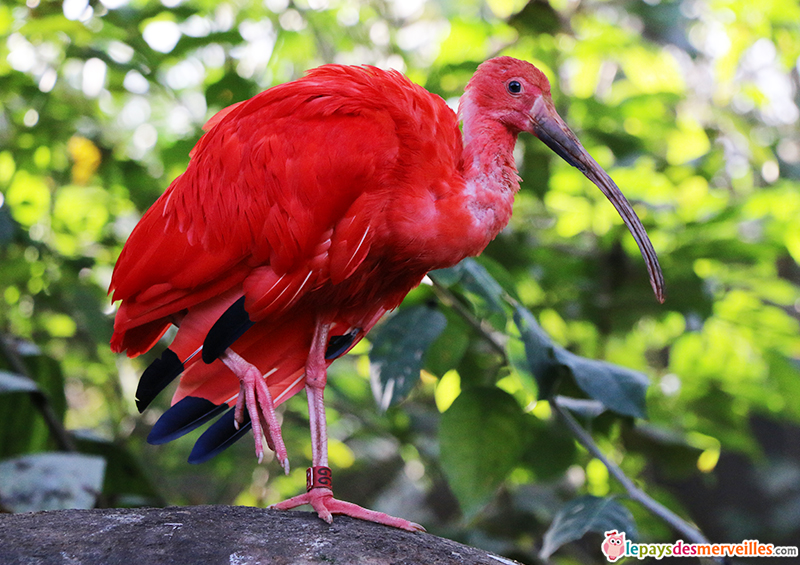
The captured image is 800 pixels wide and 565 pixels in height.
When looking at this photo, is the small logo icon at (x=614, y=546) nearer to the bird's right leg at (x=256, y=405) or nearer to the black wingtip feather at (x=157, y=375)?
the bird's right leg at (x=256, y=405)

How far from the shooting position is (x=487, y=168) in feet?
5.99

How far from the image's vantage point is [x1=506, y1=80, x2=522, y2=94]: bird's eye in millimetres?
1911

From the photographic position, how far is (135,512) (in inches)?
67.6

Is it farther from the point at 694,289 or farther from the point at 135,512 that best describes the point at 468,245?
the point at 694,289

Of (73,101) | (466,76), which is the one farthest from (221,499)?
(466,76)

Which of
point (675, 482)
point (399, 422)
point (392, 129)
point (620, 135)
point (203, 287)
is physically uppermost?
point (392, 129)

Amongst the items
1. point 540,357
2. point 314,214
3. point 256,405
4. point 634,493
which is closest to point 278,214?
point 314,214

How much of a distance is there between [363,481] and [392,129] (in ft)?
8.84

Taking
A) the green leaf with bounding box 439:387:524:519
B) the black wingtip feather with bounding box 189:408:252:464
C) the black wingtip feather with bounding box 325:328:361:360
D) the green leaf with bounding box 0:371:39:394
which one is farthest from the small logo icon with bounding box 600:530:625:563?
the green leaf with bounding box 0:371:39:394

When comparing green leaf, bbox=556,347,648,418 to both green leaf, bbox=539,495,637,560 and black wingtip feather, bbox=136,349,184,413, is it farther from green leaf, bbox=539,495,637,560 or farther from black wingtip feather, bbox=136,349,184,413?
black wingtip feather, bbox=136,349,184,413

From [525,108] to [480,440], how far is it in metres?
1.03

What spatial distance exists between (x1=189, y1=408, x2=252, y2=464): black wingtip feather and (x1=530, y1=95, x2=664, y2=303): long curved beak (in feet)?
3.74

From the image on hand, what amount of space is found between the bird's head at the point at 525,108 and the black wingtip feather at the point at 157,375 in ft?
3.19

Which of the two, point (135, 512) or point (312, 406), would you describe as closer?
point (135, 512)
